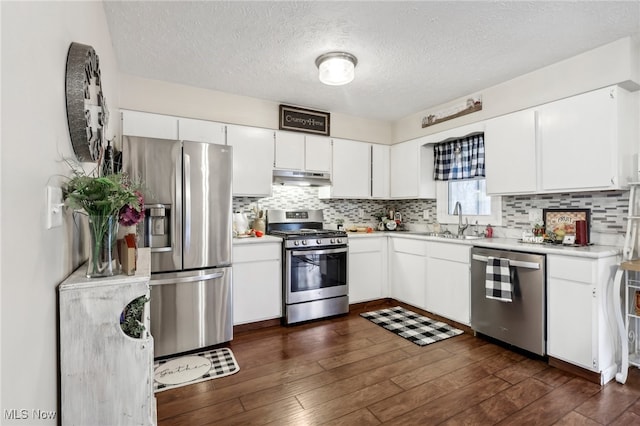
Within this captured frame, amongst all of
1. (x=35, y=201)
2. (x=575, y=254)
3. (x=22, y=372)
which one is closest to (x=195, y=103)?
(x=35, y=201)

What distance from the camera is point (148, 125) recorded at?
3.02 m

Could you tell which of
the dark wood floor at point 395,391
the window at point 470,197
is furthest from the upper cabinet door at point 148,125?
the window at point 470,197

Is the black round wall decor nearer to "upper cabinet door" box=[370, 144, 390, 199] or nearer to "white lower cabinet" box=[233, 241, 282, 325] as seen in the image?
"white lower cabinet" box=[233, 241, 282, 325]

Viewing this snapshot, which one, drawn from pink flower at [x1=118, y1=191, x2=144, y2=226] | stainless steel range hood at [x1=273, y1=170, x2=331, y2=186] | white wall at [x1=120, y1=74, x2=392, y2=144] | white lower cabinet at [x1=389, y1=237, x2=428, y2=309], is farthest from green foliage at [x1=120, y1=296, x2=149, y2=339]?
white lower cabinet at [x1=389, y1=237, x2=428, y2=309]

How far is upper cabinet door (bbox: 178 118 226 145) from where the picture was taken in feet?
10.4

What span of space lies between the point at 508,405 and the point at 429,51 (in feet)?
8.20

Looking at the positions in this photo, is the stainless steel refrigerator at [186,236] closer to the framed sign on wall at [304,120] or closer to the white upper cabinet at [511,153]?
the framed sign on wall at [304,120]

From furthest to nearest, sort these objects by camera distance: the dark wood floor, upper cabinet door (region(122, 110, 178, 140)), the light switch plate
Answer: upper cabinet door (region(122, 110, 178, 140)), the dark wood floor, the light switch plate

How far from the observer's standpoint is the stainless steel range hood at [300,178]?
370 cm

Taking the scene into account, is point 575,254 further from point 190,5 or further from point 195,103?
point 195,103

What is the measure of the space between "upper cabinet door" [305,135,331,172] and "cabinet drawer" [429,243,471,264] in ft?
5.08

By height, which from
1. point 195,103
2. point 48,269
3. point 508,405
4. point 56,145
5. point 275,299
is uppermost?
point 195,103

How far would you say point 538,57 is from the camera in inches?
102

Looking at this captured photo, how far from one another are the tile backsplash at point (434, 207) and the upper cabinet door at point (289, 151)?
1.27 feet
